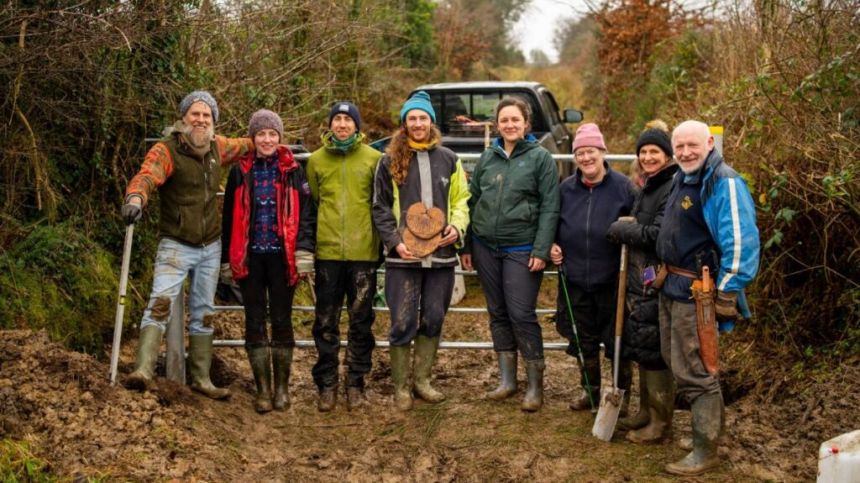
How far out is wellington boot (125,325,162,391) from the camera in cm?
502

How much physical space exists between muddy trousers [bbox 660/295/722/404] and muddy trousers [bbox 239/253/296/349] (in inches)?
89.3

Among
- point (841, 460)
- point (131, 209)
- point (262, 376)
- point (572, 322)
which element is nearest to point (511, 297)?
point (572, 322)

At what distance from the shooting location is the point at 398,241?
521cm

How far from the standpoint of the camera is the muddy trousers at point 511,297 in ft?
17.2

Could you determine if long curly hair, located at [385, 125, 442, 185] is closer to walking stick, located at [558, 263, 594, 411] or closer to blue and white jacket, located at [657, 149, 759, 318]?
walking stick, located at [558, 263, 594, 411]

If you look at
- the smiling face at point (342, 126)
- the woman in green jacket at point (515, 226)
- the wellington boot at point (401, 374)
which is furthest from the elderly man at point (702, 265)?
the smiling face at point (342, 126)

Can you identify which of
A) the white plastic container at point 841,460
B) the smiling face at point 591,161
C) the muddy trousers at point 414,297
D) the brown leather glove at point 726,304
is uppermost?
the smiling face at point 591,161

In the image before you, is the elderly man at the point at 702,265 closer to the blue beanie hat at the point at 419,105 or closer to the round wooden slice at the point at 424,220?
the round wooden slice at the point at 424,220

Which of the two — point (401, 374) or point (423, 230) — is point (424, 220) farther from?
point (401, 374)

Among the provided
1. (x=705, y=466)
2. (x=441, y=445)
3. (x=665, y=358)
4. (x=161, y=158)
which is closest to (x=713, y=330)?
(x=665, y=358)

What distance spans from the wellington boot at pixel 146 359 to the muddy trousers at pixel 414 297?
1375 millimetres

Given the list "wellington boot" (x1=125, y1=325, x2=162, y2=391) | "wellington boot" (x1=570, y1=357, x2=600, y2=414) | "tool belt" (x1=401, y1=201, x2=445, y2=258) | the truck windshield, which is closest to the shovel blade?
→ "wellington boot" (x1=570, y1=357, x2=600, y2=414)

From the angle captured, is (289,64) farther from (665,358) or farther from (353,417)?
(665,358)

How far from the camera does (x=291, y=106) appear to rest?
9086 millimetres
